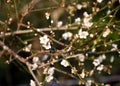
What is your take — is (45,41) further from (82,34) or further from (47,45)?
(82,34)

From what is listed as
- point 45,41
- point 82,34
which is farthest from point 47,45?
point 82,34

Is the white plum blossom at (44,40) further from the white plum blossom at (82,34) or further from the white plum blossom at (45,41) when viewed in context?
the white plum blossom at (82,34)

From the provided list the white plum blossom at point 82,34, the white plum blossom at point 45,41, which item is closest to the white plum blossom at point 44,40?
the white plum blossom at point 45,41

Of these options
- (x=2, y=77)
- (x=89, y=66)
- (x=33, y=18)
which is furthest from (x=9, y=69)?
(x=89, y=66)

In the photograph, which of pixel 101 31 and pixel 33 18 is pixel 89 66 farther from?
pixel 101 31

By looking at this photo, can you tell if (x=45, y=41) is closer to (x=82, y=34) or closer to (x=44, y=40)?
(x=44, y=40)

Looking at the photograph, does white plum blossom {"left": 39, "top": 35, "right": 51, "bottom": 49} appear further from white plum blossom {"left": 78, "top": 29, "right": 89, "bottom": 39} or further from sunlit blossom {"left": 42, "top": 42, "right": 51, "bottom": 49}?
white plum blossom {"left": 78, "top": 29, "right": 89, "bottom": 39}

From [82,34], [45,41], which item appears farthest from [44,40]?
[82,34]

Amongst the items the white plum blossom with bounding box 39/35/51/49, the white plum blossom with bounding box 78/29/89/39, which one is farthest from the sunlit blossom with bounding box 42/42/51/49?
the white plum blossom with bounding box 78/29/89/39

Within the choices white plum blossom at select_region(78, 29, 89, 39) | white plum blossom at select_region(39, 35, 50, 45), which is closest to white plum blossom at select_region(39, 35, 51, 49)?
white plum blossom at select_region(39, 35, 50, 45)

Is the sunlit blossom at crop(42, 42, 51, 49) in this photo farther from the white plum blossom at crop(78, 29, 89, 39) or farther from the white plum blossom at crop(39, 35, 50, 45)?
the white plum blossom at crop(78, 29, 89, 39)

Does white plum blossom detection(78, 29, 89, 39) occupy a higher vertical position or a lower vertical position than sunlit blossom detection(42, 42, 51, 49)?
higher
